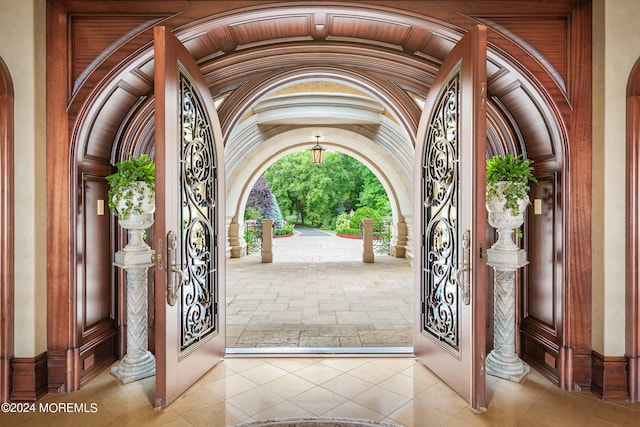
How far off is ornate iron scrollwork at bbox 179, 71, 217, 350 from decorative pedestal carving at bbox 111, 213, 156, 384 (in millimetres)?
370

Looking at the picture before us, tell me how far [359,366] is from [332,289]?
3179mm

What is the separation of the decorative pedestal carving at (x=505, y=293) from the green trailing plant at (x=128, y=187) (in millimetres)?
2911

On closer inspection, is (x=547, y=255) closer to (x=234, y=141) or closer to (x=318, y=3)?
(x=318, y=3)

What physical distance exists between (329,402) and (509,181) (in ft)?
7.41

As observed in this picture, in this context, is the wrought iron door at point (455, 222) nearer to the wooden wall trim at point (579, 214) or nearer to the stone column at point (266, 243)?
the wooden wall trim at point (579, 214)

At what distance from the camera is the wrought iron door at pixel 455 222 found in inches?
95.6

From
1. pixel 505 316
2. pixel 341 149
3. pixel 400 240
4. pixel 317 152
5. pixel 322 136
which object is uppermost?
pixel 322 136

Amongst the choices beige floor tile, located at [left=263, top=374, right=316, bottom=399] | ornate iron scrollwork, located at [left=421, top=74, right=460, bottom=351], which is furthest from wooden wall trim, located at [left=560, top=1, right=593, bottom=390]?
beige floor tile, located at [left=263, top=374, right=316, bottom=399]

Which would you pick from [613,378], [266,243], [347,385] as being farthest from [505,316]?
[266,243]

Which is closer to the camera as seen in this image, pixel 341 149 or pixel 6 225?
pixel 6 225

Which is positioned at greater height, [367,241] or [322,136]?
[322,136]

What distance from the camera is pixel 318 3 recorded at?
2822 millimetres

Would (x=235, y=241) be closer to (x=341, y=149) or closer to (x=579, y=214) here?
(x=341, y=149)

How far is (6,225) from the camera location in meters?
2.63
